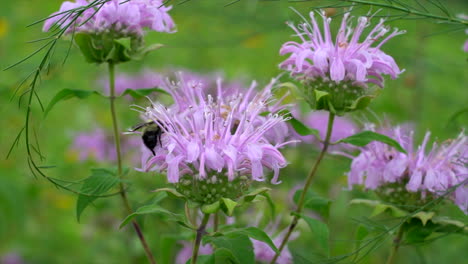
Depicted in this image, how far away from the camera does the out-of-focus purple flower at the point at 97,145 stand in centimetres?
237

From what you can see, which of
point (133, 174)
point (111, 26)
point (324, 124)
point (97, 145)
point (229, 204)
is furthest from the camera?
point (324, 124)

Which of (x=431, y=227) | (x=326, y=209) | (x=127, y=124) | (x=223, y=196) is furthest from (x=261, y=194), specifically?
(x=127, y=124)

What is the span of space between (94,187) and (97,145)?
140cm

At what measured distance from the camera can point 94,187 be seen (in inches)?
42.5

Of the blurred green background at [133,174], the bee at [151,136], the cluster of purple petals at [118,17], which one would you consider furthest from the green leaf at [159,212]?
the blurred green background at [133,174]

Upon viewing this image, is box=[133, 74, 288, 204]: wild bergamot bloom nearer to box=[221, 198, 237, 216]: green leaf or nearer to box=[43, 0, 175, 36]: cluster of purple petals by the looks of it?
box=[221, 198, 237, 216]: green leaf

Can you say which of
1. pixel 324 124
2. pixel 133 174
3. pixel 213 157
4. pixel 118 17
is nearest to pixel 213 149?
pixel 213 157

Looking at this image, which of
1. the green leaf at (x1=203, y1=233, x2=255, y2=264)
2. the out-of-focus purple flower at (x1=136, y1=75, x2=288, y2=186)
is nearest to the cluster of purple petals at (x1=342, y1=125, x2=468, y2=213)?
the out-of-focus purple flower at (x1=136, y1=75, x2=288, y2=186)

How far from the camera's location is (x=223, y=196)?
0.97 metres

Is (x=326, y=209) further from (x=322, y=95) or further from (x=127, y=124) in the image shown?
(x=127, y=124)

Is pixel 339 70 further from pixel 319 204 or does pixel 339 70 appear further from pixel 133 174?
pixel 133 174

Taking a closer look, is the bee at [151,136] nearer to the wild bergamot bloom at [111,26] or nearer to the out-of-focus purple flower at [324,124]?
the wild bergamot bloom at [111,26]

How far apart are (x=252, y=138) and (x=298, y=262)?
25cm

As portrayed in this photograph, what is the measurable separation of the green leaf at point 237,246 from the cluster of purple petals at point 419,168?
37 centimetres
